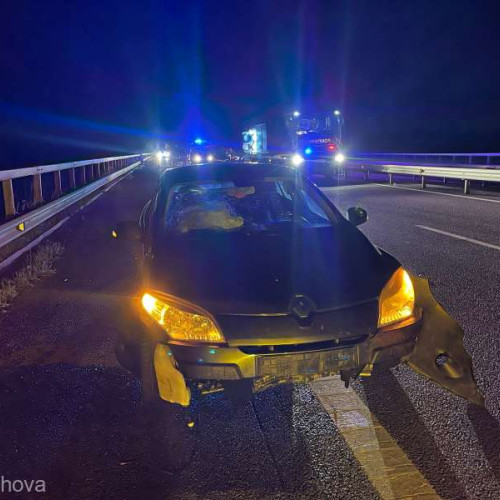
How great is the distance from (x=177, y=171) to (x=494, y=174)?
1237cm

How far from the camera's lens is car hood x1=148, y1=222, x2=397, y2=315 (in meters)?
2.98

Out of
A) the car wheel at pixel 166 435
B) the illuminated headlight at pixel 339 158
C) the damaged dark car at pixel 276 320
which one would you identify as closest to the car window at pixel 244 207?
the damaged dark car at pixel 276 320

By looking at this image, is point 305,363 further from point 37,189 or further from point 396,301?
point 37,189

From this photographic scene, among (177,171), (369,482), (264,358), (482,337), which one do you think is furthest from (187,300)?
(482,337)

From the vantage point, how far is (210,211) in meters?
4.39

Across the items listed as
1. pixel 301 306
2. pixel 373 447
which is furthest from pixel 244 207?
pixel 373 447

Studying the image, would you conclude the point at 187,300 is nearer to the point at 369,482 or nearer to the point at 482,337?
the point at 369,482

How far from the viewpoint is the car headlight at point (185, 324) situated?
9.25 ft

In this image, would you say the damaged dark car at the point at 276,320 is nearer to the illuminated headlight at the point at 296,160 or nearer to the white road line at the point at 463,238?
the white road line at the point at 463,238

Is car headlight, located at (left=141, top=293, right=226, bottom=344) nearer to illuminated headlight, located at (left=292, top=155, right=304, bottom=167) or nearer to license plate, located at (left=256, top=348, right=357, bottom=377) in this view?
license plate, located at (left=256, top=348, right=357, bottom=377)

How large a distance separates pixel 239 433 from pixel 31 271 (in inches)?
191

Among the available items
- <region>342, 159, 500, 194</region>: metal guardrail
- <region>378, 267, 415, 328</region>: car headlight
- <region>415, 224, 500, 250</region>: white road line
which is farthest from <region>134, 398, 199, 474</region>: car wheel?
<region>342, 159, 500, 194</region>: metal guardrail

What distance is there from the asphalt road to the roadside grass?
111 centimetres

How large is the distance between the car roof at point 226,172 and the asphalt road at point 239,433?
1.62 metres
